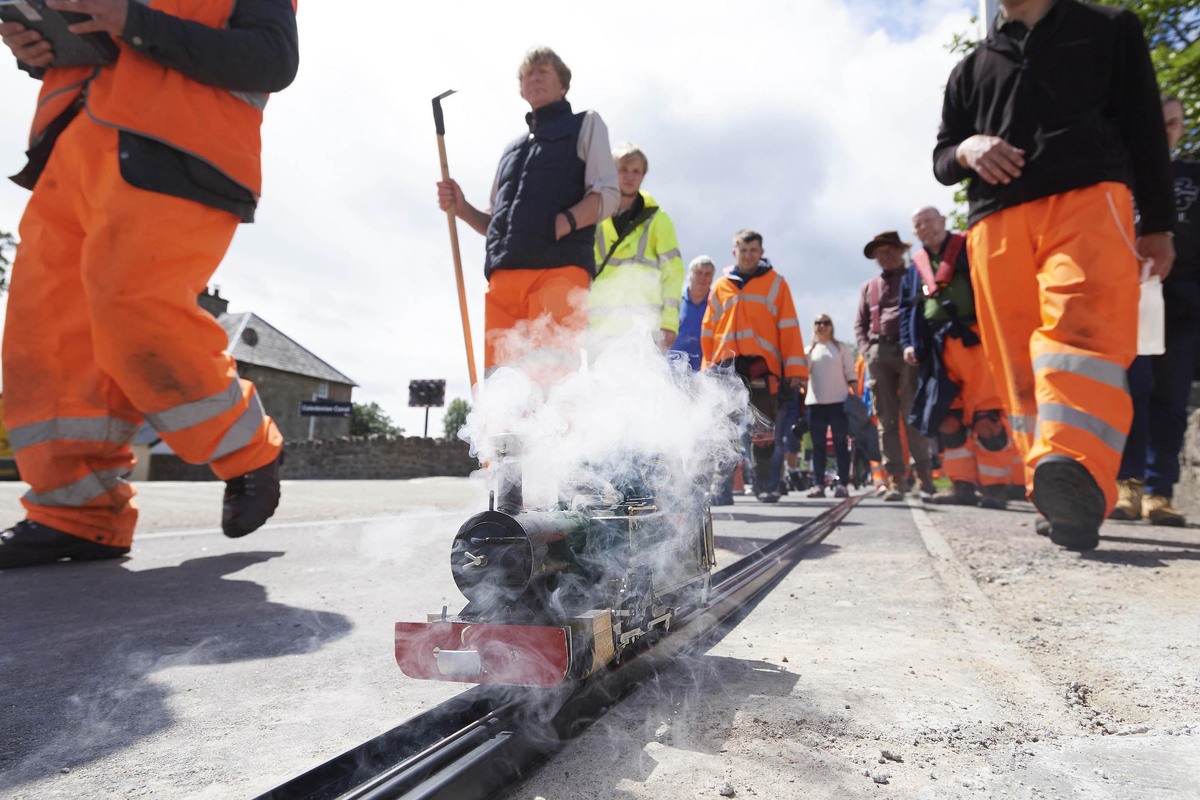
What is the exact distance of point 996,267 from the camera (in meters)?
3.49

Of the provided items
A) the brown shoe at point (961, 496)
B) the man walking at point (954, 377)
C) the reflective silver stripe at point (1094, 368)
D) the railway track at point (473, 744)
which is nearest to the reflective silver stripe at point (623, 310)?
the reflective silver stripe at point (1094, 368)

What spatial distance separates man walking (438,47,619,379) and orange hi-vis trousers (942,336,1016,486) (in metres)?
4.19

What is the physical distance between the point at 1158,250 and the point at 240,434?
13.3 feet

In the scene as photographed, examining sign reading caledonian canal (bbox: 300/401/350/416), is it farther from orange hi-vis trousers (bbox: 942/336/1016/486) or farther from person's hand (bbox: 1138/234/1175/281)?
person's hand (bbox: 1138/234/1175/281)

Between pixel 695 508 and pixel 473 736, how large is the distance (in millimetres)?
1008

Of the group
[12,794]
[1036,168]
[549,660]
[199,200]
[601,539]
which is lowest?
[12,794]

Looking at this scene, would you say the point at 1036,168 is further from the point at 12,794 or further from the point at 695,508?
the point at 12,794

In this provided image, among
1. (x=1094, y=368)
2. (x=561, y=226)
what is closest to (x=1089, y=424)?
(x=1094, y=368)

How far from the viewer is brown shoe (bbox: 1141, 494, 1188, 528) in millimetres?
4852

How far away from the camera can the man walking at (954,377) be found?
259 inches

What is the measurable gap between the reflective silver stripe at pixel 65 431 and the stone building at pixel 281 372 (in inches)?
1454

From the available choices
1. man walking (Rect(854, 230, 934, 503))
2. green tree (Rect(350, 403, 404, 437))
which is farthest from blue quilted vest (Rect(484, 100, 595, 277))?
green tree (Rect(350, 403, 404, 437))

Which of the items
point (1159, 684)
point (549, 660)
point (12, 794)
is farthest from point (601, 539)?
point (1159, 684)

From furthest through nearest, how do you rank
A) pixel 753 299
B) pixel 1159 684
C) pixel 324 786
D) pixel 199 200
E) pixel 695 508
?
pixel 753 299 < pixel 199 200 < pixel 695 508 < pixel 1159 684 < pixel 324 786
